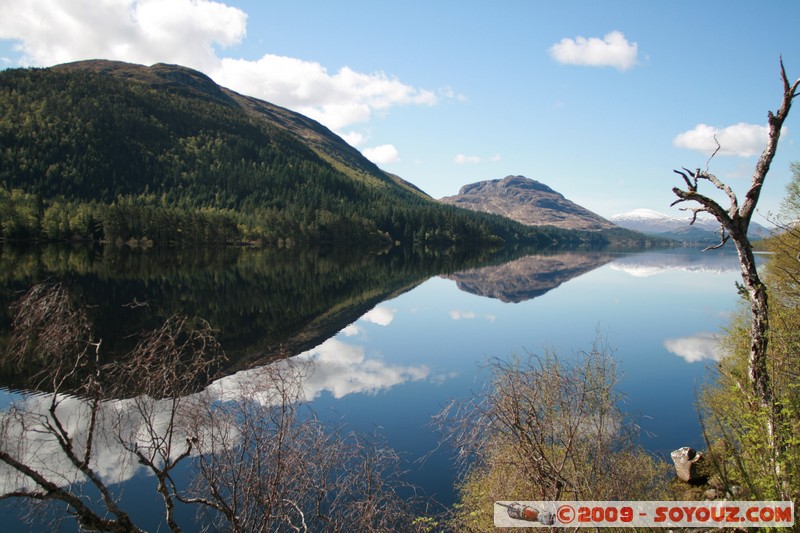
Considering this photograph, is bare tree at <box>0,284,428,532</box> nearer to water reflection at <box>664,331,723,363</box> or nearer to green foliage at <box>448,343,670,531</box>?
green foliage at <box>448,343,670,531</box>

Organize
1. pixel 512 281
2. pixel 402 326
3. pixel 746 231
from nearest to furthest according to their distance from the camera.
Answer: pixel 746 231
pixel 402 326
pixel 512 281

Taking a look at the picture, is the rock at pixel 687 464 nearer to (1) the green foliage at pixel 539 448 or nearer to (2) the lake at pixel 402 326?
(1) the green foliage at pixel 539 448

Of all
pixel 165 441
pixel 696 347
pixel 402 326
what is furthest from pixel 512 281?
pixel 165 441

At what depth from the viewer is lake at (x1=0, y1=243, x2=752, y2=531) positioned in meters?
27.9

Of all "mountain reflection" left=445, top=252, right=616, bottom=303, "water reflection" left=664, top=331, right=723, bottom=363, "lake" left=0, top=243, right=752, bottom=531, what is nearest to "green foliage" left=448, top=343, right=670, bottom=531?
"lake" left=0, top=243, right=752, bottom=531

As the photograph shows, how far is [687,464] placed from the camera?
19.7m

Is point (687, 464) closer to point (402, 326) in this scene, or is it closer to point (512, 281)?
point (402, 326)

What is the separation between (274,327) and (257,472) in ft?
126

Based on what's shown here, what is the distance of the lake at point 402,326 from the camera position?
2789 cm

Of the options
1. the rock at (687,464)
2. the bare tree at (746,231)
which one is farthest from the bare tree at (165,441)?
the rock at (687,464)

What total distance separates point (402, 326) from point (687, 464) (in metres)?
38.2

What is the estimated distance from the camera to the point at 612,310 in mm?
69188

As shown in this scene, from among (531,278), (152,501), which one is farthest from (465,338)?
(531,278)

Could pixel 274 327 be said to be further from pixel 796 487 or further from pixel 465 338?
pixel 796 487
